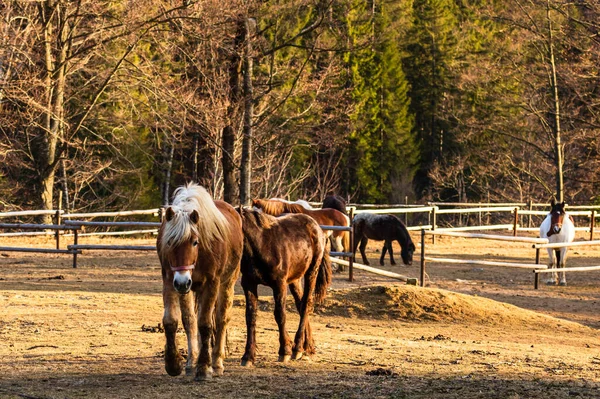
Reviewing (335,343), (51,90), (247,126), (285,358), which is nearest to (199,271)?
(285,358)

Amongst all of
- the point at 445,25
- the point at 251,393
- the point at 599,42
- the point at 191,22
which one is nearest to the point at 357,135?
the point at 445,25

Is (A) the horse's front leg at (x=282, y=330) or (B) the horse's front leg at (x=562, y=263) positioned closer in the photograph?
(A) the horse's front leg at (x=282, y=330)

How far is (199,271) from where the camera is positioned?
7.17 m

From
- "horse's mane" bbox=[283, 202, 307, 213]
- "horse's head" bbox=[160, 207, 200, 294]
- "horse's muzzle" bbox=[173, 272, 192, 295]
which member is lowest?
"horse's muzzle" bbox=[173, 272, 192, 295]

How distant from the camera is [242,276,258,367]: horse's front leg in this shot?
7906mm

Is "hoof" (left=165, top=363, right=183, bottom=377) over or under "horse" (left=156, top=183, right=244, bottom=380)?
under

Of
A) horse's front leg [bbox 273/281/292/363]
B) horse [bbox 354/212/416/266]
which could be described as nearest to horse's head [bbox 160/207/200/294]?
horse's front leg [bbox 273/281/292/363]

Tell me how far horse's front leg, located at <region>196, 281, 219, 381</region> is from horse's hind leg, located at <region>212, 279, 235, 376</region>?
258mm

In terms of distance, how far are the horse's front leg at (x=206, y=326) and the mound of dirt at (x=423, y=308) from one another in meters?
5.17

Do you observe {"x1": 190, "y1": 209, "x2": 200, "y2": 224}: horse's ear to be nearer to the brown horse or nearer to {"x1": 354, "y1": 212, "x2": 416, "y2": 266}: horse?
the brown horse

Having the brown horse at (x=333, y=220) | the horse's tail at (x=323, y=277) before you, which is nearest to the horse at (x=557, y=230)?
the brown horse at (x=333, y=220)

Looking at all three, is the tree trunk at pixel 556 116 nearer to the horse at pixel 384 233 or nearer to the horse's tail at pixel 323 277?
the horse at pixel 384 233

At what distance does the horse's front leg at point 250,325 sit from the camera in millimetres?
7906

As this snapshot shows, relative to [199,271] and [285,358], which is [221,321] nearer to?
[199,271]
